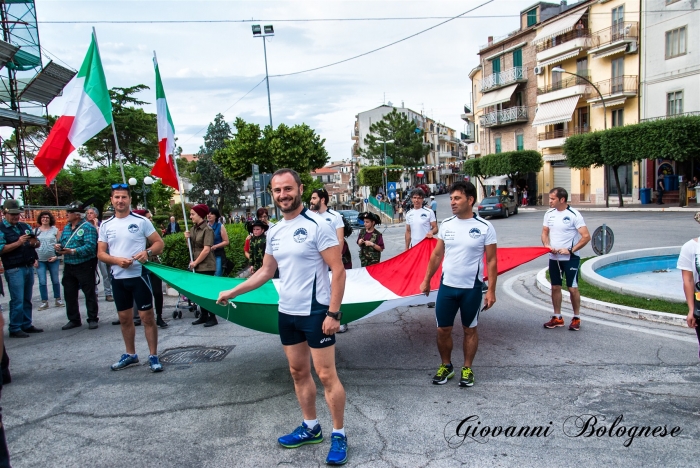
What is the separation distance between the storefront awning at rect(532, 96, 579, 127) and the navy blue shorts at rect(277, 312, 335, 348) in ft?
132

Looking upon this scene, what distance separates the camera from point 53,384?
206 inches

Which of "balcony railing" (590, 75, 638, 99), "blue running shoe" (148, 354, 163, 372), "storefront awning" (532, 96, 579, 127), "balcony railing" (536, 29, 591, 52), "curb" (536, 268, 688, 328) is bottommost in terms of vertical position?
"curb" (536, 268, 688, 328)

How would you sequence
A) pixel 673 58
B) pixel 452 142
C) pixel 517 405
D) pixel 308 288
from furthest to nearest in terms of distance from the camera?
Result: pixel 452 142, pixel 673 58, pixel 517 405, pixel 308 288

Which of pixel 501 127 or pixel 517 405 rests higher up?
pixel 501 127

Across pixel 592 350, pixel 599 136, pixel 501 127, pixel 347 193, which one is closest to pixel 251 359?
pixel 592 350

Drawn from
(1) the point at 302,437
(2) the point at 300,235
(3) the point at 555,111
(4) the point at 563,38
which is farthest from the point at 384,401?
(4) the point at 563,38

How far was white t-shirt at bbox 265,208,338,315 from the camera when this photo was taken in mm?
3424

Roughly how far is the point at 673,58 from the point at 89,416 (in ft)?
123

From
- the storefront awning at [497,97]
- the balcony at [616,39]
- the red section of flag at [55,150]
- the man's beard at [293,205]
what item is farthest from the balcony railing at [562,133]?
the man's beard at [293,205]

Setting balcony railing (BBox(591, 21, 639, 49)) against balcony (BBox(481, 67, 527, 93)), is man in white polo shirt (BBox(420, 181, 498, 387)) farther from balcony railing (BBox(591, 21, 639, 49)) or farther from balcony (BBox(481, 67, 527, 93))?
balcony (BBox(481, 67, 527, 93))

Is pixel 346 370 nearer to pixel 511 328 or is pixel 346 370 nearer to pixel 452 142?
pixel 511 328

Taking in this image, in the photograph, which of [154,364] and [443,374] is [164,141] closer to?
[154,364]

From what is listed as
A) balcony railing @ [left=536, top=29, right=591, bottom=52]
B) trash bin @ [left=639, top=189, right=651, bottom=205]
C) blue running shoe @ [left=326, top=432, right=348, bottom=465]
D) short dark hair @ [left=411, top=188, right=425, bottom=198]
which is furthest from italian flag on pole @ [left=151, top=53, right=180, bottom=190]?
balcony railing @ [left=536, top=29, right=591, bottom=52]

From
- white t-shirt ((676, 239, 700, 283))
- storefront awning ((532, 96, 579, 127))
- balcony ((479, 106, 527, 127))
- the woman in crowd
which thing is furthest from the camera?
balcony ((479, 106, 527, 127))
